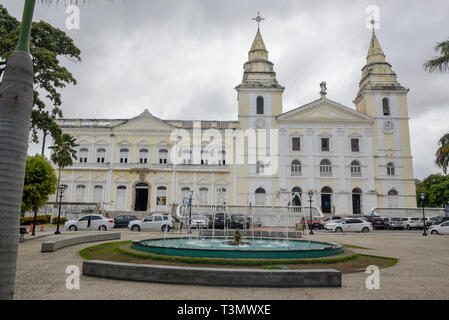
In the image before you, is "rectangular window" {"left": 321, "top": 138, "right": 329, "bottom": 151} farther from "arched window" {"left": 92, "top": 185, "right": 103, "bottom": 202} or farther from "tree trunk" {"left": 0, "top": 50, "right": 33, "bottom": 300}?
"tree trunk" {"left": 0, "top": 50, "right": 33, "bottom": 300}

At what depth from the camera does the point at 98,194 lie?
38688 mm

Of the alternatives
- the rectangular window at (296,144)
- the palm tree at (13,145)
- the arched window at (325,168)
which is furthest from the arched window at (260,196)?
the palm tree at (13,145)

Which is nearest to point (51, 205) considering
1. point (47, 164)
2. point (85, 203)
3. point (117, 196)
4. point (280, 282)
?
point (85, 203)

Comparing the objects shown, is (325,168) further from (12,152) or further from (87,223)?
(12,152)

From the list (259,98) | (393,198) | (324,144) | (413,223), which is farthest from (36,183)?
(393,198)

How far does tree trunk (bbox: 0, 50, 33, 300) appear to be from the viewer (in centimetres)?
390

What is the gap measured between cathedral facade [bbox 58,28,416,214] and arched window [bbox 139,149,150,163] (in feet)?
0.40

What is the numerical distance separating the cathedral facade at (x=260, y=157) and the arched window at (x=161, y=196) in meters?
0.12

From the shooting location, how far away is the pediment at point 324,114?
134ft

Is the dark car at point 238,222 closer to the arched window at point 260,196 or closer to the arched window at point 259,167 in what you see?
the arched window at point 260,196

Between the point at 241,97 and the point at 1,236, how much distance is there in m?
38.7

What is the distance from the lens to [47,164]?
62.4 ft

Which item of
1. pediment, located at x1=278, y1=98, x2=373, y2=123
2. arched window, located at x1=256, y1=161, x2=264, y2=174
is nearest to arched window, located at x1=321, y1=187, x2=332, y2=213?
arched window, located at x1=256, y1=161, x2=264, y2=174

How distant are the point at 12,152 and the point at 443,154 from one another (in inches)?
850
